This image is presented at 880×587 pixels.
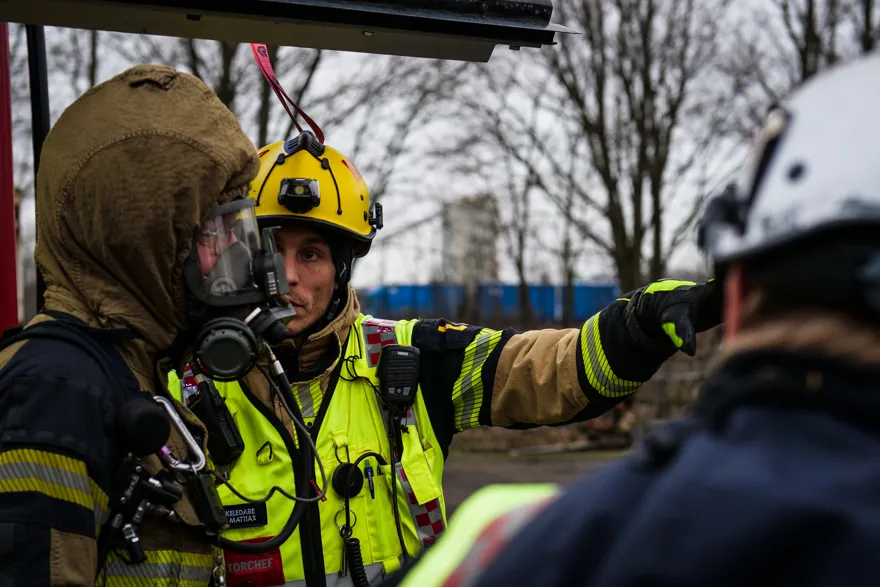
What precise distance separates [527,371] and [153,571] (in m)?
1.42

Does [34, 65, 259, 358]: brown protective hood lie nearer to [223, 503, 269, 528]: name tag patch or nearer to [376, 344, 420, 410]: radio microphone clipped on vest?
[223, 503, 269, 528]: name tag patch

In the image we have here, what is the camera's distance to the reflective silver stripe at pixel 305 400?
3.05m

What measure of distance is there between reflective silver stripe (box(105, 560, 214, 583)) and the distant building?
12.5 meters

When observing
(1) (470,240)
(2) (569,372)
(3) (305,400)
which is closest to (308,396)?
(3) (305,400)

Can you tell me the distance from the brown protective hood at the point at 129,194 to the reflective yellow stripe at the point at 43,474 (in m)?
0.46

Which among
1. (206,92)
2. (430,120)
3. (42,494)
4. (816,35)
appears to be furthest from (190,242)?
(816,35)

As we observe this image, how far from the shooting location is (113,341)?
2.24m

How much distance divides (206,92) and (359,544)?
59.3 inches

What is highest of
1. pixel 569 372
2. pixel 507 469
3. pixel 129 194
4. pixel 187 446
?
pixel 129 194

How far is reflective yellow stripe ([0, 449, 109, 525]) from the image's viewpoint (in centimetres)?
186

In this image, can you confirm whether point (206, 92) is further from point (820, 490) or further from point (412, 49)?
point (820, 490)

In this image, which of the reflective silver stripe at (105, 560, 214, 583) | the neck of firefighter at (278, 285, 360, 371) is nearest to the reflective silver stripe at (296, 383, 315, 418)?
the neck of firefighter at (278, 285, 360, 371)

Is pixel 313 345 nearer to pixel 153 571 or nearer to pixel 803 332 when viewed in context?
pixel 153 571

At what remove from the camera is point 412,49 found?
2545mm
